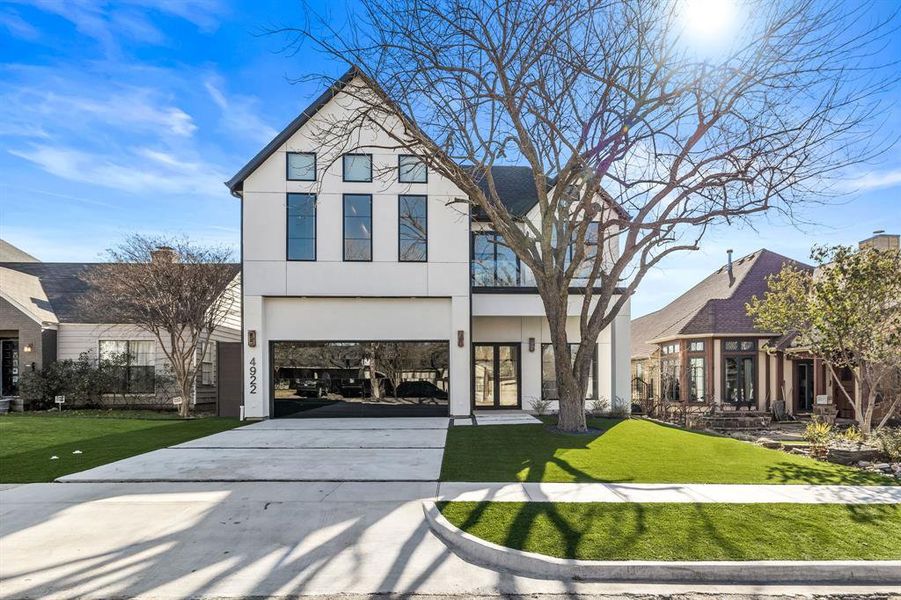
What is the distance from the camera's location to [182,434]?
12281 mm

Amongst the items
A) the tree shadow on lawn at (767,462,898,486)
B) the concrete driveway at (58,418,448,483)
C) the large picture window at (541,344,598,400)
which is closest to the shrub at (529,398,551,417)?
the large picture window at (541,344,598,400)

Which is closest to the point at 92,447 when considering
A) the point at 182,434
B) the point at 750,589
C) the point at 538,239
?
the point at 182,434

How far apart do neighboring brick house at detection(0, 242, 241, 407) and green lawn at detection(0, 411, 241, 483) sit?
7.89ft

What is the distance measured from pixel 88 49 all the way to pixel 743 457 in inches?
612

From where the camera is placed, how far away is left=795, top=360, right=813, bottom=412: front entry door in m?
18.1

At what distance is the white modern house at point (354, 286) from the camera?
15047mm

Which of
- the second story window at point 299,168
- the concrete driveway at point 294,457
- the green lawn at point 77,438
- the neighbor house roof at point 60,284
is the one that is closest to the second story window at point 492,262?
the concrete driveway at point 294,457

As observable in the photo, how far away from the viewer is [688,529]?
5355mm

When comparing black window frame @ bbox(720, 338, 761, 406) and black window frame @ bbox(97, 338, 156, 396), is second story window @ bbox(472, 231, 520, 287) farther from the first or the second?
black window frame @ bbox(97, 338, 156, 396)

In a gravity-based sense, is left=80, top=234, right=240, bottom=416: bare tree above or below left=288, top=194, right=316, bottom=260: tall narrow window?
below

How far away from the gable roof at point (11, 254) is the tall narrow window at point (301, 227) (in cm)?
2183

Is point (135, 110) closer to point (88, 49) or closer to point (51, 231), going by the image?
point (88, 49)

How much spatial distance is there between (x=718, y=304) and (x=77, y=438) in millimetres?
21055

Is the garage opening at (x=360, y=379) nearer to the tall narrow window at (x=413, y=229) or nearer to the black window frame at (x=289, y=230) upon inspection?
the black window frame at (x=289, y=230)
